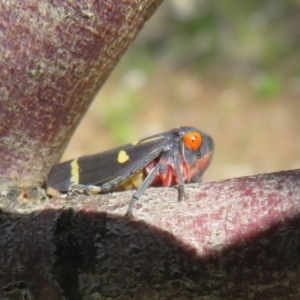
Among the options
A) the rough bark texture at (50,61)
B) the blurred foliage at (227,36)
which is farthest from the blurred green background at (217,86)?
the rough bark texture at (50,61)

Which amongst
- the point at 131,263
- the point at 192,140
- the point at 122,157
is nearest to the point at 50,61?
the point at 131,263

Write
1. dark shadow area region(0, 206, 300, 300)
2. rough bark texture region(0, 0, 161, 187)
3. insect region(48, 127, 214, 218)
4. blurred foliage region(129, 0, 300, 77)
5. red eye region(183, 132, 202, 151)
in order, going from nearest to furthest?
dark shadow area region(0, 206, 300, 300) → rough bark texture region(0, 0, 161, 187) → insect region(48, 127, 214, 218) → red eye region(183, 132, 202, 151) → blurred foliage region(129, 0, 300, 77)

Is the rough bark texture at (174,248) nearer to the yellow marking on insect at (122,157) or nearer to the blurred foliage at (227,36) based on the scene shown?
the yellow marking on insect at (122,157)

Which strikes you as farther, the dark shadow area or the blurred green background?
the blurred green background

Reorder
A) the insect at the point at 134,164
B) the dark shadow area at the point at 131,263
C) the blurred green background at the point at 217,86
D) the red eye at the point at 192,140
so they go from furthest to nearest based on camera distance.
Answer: the blurred green background at the point at 217,86
the red eye at the point at 192,140
the insect at the point at 134,164
the dark shadow area at the point at 131,263

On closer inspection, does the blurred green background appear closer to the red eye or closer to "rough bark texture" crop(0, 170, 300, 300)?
the red eye

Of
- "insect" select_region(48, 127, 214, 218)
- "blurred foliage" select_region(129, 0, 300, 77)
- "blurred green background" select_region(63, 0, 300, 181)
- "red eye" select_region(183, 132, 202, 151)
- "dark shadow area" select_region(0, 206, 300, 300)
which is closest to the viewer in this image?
"dark shadow area" select_region(0, 206, 300, 300)

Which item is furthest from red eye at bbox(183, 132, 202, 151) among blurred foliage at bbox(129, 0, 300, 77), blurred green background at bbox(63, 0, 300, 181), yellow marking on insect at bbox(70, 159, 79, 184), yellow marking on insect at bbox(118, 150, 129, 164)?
blurred foliage at bbox(129, 0, 300, 77)

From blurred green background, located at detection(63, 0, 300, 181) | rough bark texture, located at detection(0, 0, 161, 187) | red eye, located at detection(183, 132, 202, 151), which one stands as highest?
blurred green background, located at detection(63, 0, 300, 181)
